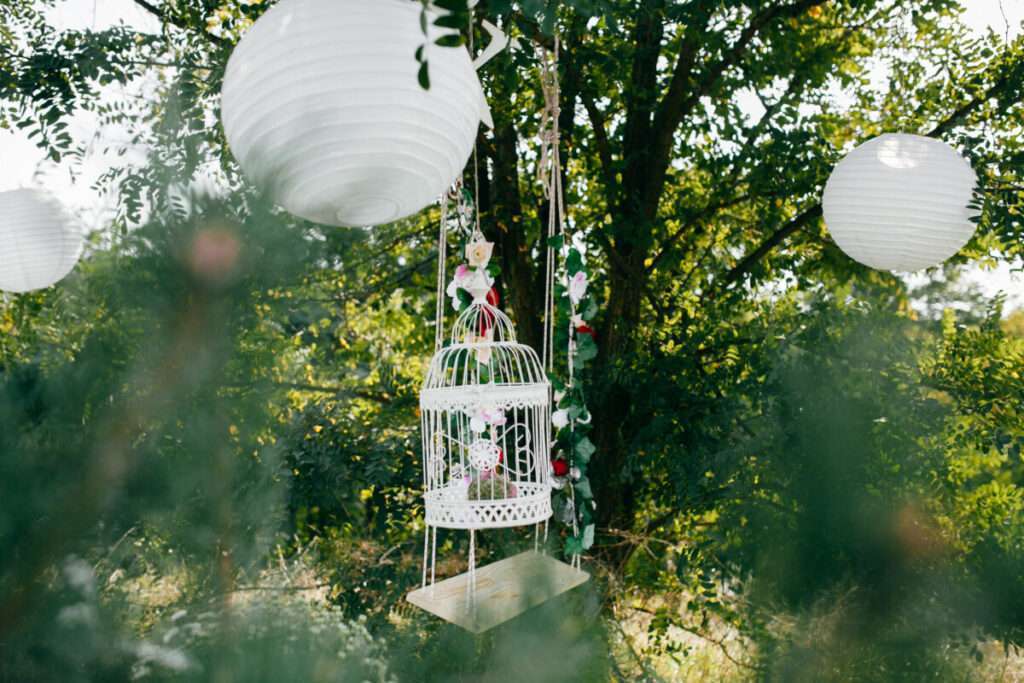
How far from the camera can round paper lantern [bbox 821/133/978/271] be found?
166 cm

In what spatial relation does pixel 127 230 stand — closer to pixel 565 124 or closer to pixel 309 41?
pixel 309 41

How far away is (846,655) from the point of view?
0.82 metres

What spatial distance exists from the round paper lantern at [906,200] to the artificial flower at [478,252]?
2.55 feet

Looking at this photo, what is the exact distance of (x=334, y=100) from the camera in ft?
2.98

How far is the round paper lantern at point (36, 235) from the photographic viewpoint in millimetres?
1962

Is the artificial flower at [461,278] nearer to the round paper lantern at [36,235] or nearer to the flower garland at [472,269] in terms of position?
the flower garland at [472,269]

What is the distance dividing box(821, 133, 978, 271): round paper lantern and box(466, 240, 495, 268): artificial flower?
78cm

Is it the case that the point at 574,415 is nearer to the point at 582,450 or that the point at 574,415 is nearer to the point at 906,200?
the point at 582,450

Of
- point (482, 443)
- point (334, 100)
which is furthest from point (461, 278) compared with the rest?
point (334, 100)

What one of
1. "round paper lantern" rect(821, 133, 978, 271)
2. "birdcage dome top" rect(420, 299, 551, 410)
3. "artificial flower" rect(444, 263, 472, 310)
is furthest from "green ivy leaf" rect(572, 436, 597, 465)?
"round paper lantern" rect(821, 133, 978, 271)

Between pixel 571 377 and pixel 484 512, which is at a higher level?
pixel 571 377

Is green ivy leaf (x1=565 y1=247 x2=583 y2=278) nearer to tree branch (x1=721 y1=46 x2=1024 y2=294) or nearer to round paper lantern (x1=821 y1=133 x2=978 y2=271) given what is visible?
round paper lantern (x1=821 y1=133 x2=978 y2=271)

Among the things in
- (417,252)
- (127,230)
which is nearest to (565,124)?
(417,252)

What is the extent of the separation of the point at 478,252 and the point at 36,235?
113 cm
